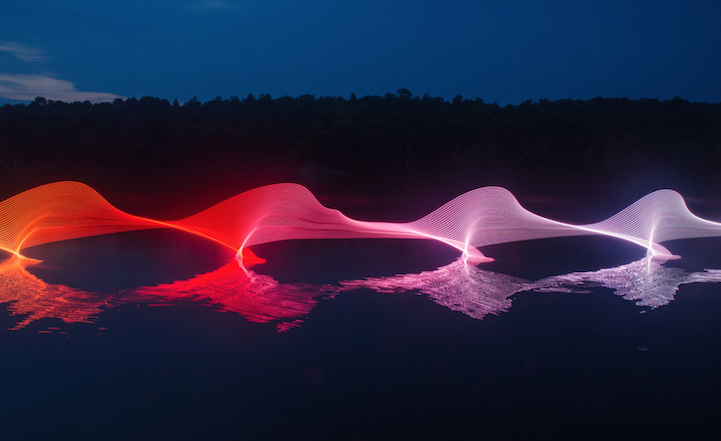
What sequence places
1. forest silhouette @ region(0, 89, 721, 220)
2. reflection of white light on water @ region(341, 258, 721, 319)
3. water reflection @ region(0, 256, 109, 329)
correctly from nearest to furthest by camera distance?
water reflection @ region(0, 256, 109, 329) < reflection of white light on water @ region(341, 258, 721, 319) < forest silhouette @ region(0, 89, 721, 220)

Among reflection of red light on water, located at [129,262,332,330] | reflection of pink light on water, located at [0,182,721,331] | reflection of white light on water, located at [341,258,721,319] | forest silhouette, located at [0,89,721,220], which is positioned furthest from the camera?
forest silhouette, located at [0,89,721,220]

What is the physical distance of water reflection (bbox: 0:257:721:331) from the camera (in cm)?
558

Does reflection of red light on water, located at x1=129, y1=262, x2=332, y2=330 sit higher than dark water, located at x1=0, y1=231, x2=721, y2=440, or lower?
higher

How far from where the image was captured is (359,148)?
31750mm

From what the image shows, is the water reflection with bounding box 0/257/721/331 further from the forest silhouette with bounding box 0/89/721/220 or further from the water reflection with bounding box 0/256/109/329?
the forest silhouette with bounding box 0/89/721/220

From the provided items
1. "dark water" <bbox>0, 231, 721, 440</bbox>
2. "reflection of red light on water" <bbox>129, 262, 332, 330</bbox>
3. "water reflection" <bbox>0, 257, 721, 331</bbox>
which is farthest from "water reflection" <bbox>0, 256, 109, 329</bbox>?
"reflection of red light on water" <bbox>129, 262, 332, 330</bbox>

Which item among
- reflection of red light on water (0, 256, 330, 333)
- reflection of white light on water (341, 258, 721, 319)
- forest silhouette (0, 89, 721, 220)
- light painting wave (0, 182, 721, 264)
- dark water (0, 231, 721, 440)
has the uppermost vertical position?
forest silhouette (0, 89, 721, 220)

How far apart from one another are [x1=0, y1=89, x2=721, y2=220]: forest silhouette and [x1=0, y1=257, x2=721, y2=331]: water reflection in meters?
14.4

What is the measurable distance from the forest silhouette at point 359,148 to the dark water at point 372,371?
16284 mm

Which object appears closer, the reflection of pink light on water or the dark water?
the dark water

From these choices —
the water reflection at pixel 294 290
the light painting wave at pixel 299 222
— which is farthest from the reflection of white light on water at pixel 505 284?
the light painting wave at pixel 299 222

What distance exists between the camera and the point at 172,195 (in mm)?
19422

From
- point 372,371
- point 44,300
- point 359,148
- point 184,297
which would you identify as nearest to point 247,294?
point 184,297

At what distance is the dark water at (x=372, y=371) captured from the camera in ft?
11.4
